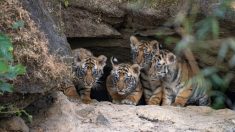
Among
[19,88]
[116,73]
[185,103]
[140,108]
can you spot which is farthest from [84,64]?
[19,88]

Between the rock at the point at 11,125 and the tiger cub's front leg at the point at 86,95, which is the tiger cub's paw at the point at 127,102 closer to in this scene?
the tiger cub's front leg at the point at 86,95

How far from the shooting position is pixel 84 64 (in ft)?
21.7

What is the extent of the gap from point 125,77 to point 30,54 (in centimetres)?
207

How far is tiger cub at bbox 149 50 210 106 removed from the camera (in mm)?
6957

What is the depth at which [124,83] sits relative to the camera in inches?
266

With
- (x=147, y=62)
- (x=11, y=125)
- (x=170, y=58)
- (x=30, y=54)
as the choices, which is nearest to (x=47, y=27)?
(x=30, y=54)

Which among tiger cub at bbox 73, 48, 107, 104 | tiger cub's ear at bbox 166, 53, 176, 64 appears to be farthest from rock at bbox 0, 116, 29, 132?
tiger cub's ear at bbox 166, 53, 176, 64

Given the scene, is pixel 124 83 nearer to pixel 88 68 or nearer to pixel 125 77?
pixel 125 77

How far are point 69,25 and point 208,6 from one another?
176 centimetres

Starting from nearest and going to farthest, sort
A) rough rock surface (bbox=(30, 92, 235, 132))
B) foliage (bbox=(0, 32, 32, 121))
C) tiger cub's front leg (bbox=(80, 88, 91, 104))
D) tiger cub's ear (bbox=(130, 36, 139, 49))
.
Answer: foliage (bbox=(0, 32, 32, 121)) < rough rock surface (bbox=(30, 92, 235, 132)) < tiger cub's front leg (bbox=(80, 88, 91, 104)) < tiger cub's ear (bbox=(130, 36, 139, 49))

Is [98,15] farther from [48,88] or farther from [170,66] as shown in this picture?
[48,88]

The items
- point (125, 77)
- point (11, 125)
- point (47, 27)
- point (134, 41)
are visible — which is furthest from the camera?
point (134, 41)

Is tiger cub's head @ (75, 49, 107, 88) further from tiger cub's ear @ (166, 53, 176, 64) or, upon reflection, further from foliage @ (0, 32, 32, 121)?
foliage @ (0, 32, 32, 121)

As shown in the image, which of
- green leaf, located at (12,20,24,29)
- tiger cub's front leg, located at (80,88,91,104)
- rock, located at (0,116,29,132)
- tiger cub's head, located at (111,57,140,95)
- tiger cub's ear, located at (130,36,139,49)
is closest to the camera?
green leaf, located at (12,20,24,29)
